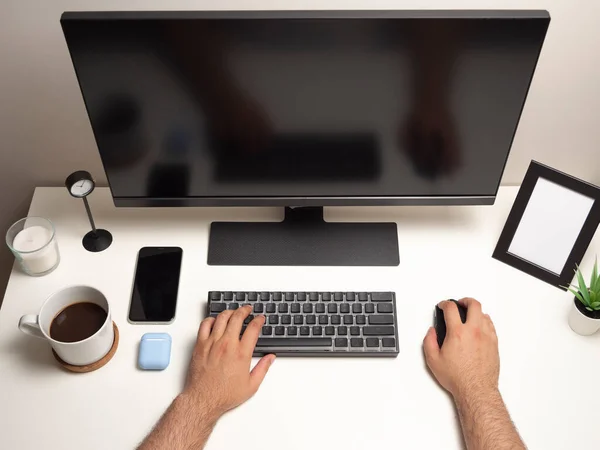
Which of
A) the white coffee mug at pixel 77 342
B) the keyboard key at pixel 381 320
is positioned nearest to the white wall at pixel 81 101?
the white coffee mug at pixel 77 342

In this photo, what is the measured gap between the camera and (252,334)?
113cm

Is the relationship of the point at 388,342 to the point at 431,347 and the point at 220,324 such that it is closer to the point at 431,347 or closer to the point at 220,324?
the point at 431,347

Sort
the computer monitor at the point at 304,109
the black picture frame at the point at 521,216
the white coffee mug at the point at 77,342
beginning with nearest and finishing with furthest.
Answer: the computer monitor at the point at 304,109
the white coffee mug at the point at 77,342
the black picture frame at the point at 521,216

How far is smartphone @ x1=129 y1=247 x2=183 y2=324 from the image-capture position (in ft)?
3.89

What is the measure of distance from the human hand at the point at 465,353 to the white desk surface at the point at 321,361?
28mm

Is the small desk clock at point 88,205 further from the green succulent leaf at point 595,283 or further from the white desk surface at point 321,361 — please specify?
the green succulent leaf at point 595,283

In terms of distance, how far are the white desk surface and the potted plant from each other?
3 cm

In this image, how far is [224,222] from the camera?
51.9 inches

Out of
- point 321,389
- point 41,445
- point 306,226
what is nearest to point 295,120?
point 306,226

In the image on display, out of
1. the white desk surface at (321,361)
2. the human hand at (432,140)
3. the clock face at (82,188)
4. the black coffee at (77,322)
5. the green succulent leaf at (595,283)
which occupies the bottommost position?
the white desk surface at (321,361)

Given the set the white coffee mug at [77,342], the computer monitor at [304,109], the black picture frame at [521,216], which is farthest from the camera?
the black picture frame at [521,216]

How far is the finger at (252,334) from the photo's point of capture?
112cm

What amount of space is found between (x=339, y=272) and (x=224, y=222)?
260mm

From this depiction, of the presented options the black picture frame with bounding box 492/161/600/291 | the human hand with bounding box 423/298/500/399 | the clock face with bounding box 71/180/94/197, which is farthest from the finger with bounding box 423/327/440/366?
the clock face with bounding box 71/180/94/197
